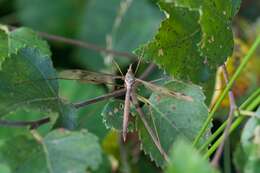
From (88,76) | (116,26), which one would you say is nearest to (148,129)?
(88,76)

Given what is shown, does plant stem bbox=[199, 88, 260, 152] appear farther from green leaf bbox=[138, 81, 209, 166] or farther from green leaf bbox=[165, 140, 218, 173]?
green leaf bbox=[165, 140, 218, 173]

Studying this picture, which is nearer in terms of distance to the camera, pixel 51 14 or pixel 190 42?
pixel 190 42

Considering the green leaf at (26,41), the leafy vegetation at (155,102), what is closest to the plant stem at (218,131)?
the leafy vegetation at (155,102)

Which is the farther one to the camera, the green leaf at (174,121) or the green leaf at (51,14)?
the green leaf at (51,14)

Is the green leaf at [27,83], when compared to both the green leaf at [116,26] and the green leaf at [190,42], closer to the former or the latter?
the green leaf at [190,42]

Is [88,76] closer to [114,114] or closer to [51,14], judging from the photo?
[114,114]
